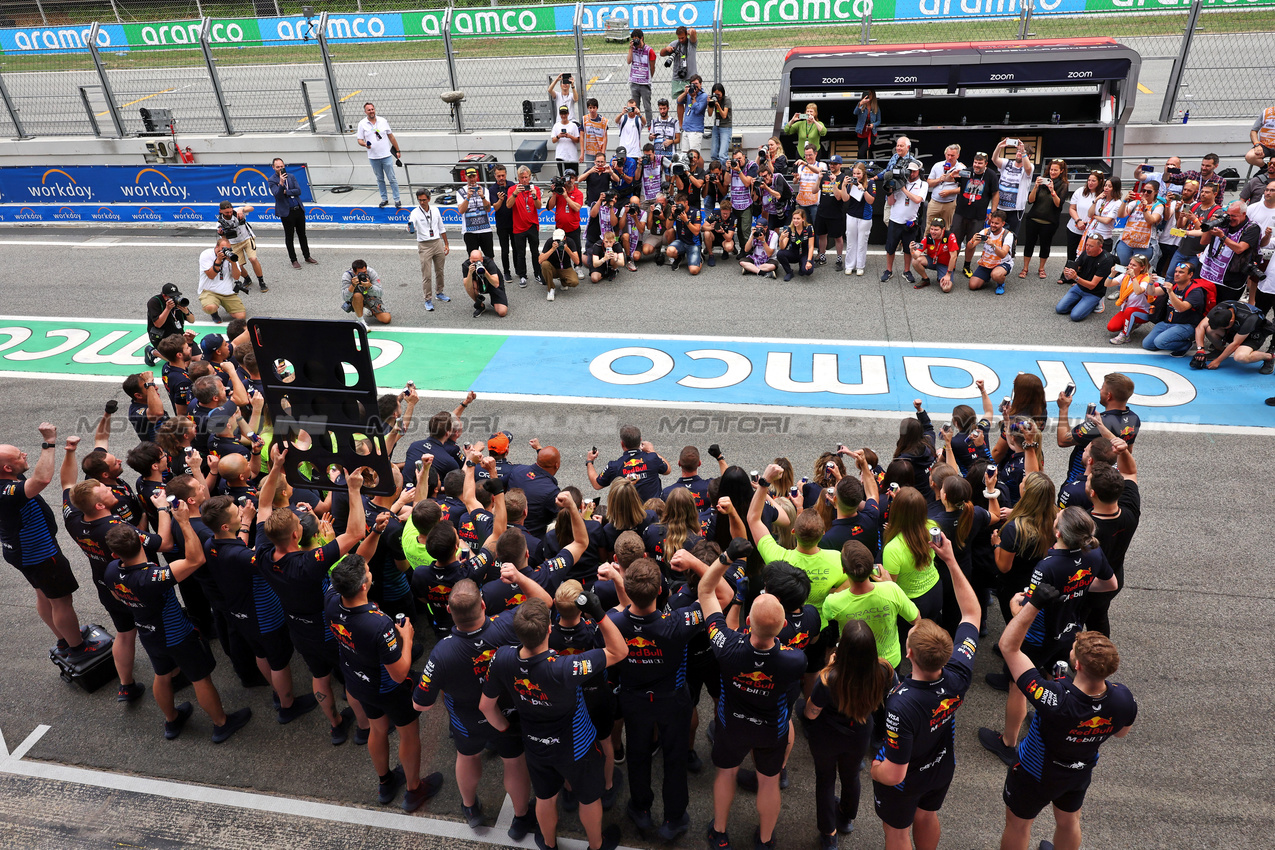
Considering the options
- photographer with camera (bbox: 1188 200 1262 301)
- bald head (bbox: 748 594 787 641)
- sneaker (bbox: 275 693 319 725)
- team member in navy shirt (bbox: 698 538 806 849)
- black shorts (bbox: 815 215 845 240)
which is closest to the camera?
bald head (bbox: 748 594 787 641)

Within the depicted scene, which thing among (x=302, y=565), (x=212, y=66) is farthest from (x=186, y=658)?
(x=212, y=66)

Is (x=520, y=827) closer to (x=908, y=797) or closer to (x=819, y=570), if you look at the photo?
(x=908, y=797)

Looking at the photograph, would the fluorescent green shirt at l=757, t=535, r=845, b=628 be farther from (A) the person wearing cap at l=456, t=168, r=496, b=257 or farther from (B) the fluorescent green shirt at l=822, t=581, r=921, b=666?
(A) the person wearing cap at l=456, t=168, r=496, b=257

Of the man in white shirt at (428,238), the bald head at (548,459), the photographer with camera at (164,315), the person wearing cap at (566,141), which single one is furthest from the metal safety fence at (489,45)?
the bald head at (548,459)

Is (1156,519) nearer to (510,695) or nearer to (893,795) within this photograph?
(893,795)

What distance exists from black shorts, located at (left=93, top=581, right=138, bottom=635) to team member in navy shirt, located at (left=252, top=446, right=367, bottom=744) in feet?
4.12

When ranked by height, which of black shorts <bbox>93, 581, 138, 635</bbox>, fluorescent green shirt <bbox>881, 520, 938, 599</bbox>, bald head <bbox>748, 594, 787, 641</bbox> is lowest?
black shorts <bbox>93, 581, 138, 635</bbox>

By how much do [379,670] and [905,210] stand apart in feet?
38.0

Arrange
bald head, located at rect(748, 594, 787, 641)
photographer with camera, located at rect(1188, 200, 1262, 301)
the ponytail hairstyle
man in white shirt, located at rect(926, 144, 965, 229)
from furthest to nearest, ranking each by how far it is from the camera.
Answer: man in white shirt, located at rect(926, 144, 965, 229) → photographer with camera, located at rect(1188, 200, 1262, 301) → the ponytail hairstyle → bald head, located at rect(748, 594, 787, 641)

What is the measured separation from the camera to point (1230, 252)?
10.3 meters

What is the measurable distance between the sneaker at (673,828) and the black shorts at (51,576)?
491 centimetres

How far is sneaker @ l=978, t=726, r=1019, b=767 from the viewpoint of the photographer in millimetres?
5414

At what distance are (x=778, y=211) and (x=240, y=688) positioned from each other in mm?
10846

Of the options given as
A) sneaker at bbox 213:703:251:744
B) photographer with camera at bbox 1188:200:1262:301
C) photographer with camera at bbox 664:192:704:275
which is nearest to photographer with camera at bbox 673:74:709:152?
photographer with camera at bbox 664:192:704:275
